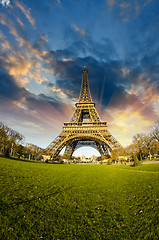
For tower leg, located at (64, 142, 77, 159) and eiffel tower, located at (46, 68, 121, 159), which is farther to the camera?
tower leg, located at (64, 142, 77, 159)

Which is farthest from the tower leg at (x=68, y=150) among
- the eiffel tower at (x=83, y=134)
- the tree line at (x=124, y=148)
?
the tree line at (x=124, y=148)

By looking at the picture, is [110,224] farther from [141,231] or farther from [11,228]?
[11,228]

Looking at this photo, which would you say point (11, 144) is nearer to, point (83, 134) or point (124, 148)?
point (83, 134)

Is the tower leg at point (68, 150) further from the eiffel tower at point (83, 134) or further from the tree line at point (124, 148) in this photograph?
the tree line at point (124, 148)

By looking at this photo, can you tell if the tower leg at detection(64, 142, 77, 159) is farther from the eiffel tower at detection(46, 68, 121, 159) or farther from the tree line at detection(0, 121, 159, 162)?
the tree line at detection(0, 121, 159, 162)

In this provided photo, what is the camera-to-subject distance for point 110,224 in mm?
2428

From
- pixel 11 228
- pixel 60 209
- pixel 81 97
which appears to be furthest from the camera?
pixel 81 97

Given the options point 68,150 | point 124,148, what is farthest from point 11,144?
point 124,148

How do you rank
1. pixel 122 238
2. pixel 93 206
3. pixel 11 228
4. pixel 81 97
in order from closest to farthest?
1. pixel 122 238
2. pixel 11 228
3. pixel 93 206
4. pixel 81 97

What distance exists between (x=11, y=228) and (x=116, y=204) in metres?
2.82

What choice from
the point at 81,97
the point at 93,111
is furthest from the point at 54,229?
the point at 81,97

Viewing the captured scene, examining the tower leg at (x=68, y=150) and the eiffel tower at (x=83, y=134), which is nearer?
the eiffel tower at (x=83, y=134)

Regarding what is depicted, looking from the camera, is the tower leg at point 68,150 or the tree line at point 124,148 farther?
the tower leg at point 68,150

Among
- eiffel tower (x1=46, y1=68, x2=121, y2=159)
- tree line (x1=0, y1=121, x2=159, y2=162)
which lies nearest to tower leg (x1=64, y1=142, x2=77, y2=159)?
eiffel tower (x1=46, y1=68, x2=121, y2=159)
